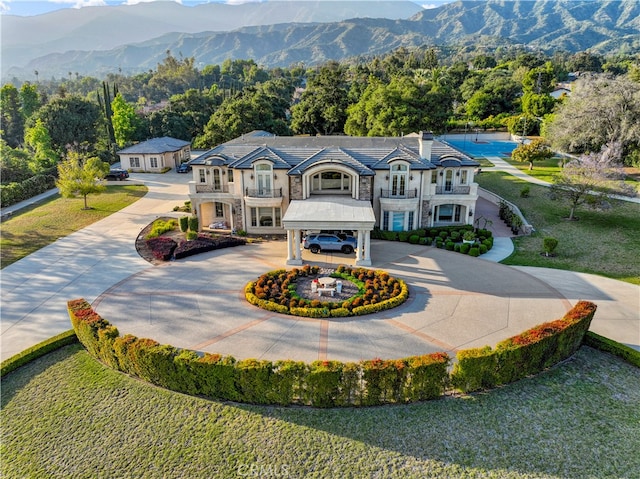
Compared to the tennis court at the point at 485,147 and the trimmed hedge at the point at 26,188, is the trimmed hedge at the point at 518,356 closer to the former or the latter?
the trimmed hedge at the point at 26,188

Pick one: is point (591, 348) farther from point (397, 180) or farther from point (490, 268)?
point (397, 180)

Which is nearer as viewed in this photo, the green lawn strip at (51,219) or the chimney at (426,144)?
the green lawn strip at (51,219)

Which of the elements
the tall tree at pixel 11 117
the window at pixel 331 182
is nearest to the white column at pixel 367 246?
the window at pixel 331 182

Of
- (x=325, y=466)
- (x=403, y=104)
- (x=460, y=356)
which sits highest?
(x=403, y=104)

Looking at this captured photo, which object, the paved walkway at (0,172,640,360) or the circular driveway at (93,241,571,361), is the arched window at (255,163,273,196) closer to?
the paved walkway at (0,172,640,360)

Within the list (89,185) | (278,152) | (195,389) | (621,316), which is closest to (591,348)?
(621,316)

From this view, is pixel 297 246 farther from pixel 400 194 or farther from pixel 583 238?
pixel 583 238

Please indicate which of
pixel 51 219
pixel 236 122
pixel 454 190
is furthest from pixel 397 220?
pixel 236 122
